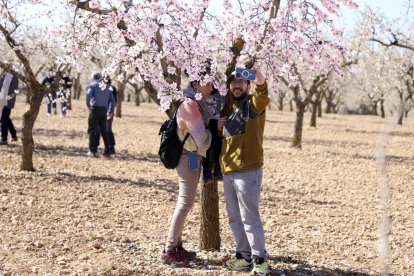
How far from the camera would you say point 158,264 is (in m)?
5.16

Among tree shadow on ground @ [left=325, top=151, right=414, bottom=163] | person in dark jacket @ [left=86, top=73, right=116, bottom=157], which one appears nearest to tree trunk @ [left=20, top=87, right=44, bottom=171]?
person in dark jacket @ [left=86, top=73, right=116, bottom=157]

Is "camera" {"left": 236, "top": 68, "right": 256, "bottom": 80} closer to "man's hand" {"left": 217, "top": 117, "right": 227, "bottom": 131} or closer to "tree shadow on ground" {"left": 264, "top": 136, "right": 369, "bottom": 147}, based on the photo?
"man's hand" {"left": 217, "top": 117, "right": 227, "bottom": 131}

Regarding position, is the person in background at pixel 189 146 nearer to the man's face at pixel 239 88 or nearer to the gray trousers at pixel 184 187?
the gray trousers at pixel 184 187

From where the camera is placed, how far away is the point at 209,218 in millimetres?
5523

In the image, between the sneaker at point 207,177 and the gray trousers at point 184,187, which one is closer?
the gray trousers at point 184,187

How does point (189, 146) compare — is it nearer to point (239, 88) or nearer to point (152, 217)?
point (239, 88)

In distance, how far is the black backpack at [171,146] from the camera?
4.87m

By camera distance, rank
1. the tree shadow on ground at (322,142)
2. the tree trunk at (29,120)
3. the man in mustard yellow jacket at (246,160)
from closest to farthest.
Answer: the man in mustard yellow jacket at (246,160) < the tree trunk at (29,120) < the tree shadow on ground at (322,142)

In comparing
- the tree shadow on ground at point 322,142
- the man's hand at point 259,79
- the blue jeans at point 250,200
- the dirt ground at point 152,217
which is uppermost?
the man's hand at point 259,79

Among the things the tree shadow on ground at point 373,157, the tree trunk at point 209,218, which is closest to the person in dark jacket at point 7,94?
the tree trunk at point 209,218

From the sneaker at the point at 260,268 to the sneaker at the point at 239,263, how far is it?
200 mm

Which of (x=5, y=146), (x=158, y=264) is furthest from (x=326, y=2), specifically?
(x=5, y=146)

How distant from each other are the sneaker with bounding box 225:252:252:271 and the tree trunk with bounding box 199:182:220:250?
58 cm

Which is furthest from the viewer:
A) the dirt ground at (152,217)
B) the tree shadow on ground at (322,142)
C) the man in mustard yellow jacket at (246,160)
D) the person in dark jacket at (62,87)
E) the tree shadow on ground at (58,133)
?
the tree shadow on ground at (322,142)
